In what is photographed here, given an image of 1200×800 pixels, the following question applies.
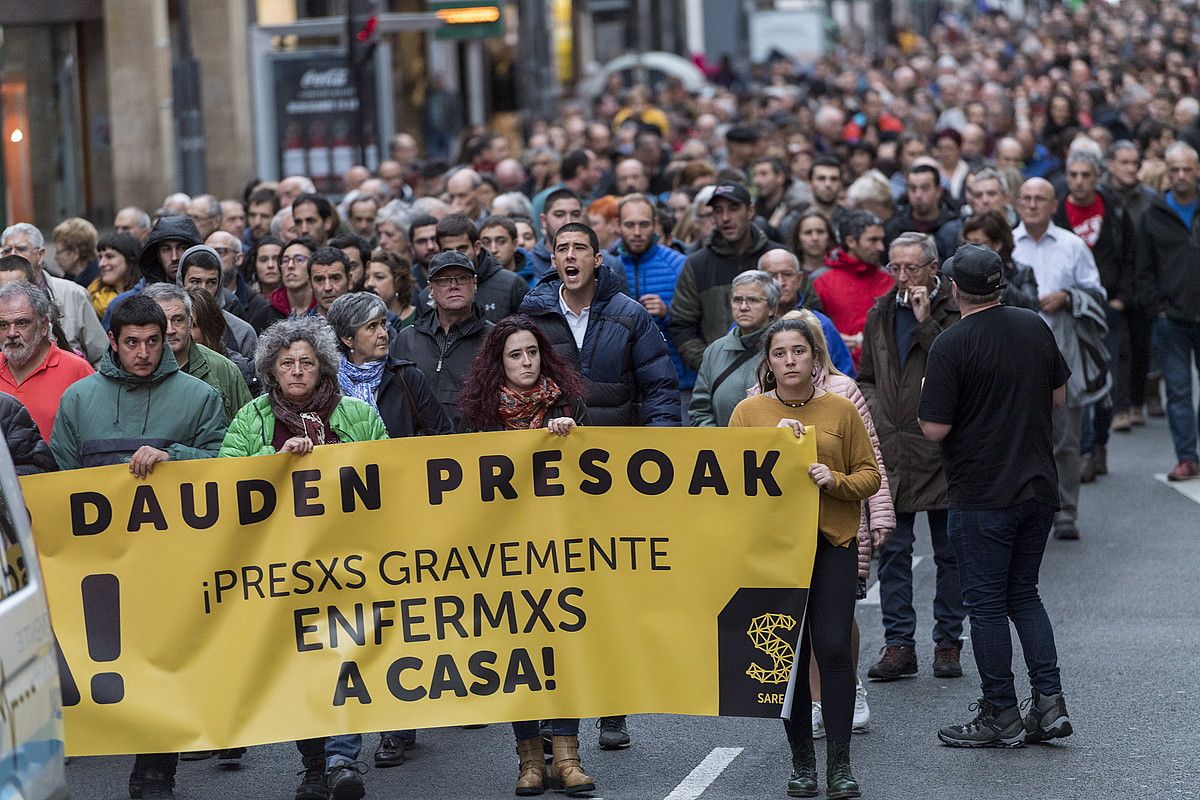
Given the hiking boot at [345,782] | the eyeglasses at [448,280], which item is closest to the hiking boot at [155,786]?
the hiking boot at [345,782]

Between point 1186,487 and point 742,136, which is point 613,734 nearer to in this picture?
point 1186,487

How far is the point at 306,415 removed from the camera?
7.70 m

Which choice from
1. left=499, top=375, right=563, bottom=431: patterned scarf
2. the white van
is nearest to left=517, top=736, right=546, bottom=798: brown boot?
left=499, top=375, right=563, bottom=431: patterned scarf

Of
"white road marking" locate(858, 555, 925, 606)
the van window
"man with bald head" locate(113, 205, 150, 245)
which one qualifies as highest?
"man with bald head" locate(113, 205, 150, 245)

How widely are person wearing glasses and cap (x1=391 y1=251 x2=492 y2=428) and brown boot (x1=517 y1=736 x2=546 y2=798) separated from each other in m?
1.74

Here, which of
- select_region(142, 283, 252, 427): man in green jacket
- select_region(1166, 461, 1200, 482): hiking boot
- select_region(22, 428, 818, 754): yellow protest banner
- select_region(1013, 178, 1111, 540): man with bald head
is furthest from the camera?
select_region(1166, 461, 1200, 482): hiking boot

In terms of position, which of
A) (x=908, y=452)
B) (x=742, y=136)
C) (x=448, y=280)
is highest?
(x=742, y=136)

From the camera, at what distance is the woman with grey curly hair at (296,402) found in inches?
302

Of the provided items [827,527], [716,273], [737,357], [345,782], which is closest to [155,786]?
[345,782]

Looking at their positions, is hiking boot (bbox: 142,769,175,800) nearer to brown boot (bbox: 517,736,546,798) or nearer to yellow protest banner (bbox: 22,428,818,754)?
yellow protest banner (bbox: 22,428,818,754)

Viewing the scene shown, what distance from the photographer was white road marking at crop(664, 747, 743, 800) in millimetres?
7574

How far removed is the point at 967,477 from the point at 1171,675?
1.69 m

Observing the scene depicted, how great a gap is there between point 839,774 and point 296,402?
2310 millimetres

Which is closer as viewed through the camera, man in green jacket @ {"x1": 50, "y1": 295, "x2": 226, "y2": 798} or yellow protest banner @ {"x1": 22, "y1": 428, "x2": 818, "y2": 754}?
yellow protest banner @ {"x1": 22, "y1": 428, "x2": 818, "y2": 754}
